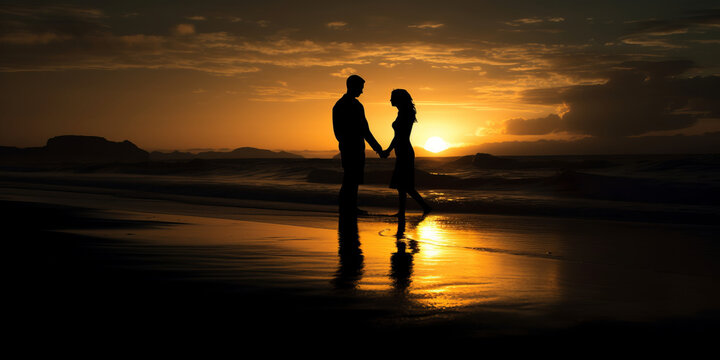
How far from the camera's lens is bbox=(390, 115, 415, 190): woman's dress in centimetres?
1012

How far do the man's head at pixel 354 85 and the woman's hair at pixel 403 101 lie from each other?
3.47ft

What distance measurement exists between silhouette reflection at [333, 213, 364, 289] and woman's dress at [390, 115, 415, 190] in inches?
78.6

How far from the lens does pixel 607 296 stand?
3541 mm

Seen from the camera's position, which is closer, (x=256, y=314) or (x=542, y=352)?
(x=542, y=352)

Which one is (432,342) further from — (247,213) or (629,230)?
(247,213)

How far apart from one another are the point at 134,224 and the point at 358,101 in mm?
3818

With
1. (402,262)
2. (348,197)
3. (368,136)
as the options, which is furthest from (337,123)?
(402,262)

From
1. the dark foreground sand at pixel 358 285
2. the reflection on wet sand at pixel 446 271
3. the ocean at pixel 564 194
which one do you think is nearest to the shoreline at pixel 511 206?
the ocean at pixel 564 194

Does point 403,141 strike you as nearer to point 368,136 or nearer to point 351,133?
point 368,136

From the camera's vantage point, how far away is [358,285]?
12.4 feet

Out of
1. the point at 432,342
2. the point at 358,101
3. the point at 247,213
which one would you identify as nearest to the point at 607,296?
the point at 432,342

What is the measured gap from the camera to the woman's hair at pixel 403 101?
9.99 metres

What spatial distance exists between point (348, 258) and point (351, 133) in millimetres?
4284

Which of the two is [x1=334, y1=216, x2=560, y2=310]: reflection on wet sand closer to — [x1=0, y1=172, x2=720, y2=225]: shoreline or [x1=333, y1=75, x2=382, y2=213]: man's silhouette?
[x1=333, y1=75, x2=382, y2=213]: man's silhouette
